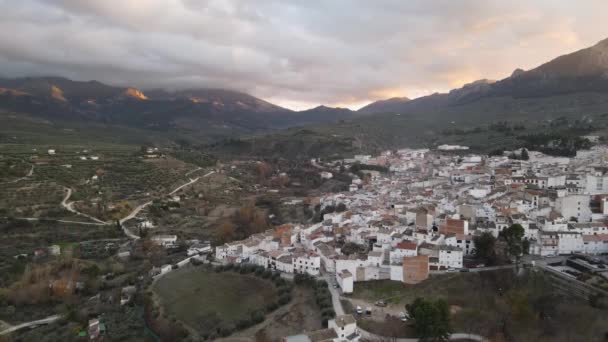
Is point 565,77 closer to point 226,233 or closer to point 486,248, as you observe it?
point 486,248

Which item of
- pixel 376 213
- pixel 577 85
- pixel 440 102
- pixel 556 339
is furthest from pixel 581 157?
pixel 440 102

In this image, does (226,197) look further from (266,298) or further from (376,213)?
(266,298)

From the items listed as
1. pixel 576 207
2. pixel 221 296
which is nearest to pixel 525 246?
pixel 576 207

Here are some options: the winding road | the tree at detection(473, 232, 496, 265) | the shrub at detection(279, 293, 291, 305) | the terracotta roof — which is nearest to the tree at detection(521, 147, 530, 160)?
the tree at detection(473, 232, 496, 265)

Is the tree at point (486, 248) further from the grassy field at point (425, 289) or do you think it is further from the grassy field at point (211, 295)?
the grassy field at point (211, 295)

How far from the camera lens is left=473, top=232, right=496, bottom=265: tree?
84.1ft

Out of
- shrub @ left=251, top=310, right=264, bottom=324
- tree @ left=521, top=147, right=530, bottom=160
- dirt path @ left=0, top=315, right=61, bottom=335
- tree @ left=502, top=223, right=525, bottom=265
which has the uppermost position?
tree @ left=521, top=147, right=530, bottom=160

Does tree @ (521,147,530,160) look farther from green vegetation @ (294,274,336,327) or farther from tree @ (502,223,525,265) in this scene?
green vegetation @ (294,274,336,327)

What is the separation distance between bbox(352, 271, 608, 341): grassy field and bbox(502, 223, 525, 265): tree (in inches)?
53.8

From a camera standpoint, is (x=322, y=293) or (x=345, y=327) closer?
(x=345, y=327)

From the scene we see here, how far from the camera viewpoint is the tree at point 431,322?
1870 centimetres

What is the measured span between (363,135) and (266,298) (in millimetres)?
78456

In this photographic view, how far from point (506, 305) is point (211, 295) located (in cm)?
1700

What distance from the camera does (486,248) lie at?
2580 centimetres
